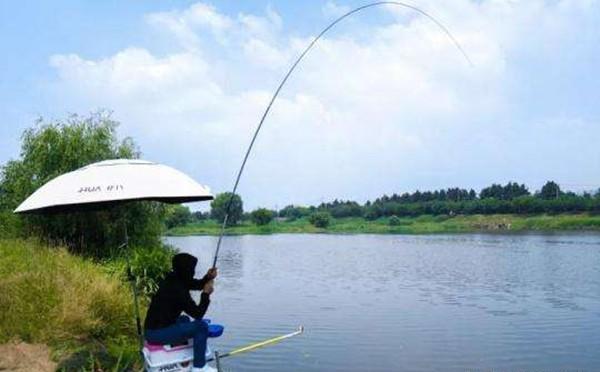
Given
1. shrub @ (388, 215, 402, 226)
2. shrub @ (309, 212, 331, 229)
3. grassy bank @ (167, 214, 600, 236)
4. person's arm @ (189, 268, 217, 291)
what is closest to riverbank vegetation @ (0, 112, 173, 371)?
person's arm @ (189, 268, 217, 291)

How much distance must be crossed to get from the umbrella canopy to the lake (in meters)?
6.92

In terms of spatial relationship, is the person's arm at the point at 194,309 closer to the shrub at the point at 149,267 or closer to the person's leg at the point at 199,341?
the person's leg at the point at 199,341

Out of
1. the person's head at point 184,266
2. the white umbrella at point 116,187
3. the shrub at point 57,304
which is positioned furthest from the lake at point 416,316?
the white umbrella at point 116,187

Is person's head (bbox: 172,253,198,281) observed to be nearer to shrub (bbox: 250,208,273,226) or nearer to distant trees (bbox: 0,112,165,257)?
distant trees (bbox: 0,112,165,257)

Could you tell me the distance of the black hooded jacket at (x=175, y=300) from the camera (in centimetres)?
693

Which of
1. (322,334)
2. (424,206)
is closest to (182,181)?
(322,334)

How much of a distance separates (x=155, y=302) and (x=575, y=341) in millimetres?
13239

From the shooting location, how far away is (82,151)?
19688mm

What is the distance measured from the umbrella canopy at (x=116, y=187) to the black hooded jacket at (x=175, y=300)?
2.48ft

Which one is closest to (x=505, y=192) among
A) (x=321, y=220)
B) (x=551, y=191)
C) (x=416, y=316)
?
(x=551, y=191)

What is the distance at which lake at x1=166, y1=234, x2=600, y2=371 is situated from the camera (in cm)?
1445

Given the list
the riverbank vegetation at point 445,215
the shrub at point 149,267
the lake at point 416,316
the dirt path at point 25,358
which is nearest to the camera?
the dirt path at point 25,358

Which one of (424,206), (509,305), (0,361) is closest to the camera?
(0,361)

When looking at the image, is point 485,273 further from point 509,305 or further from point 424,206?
point 424,206
